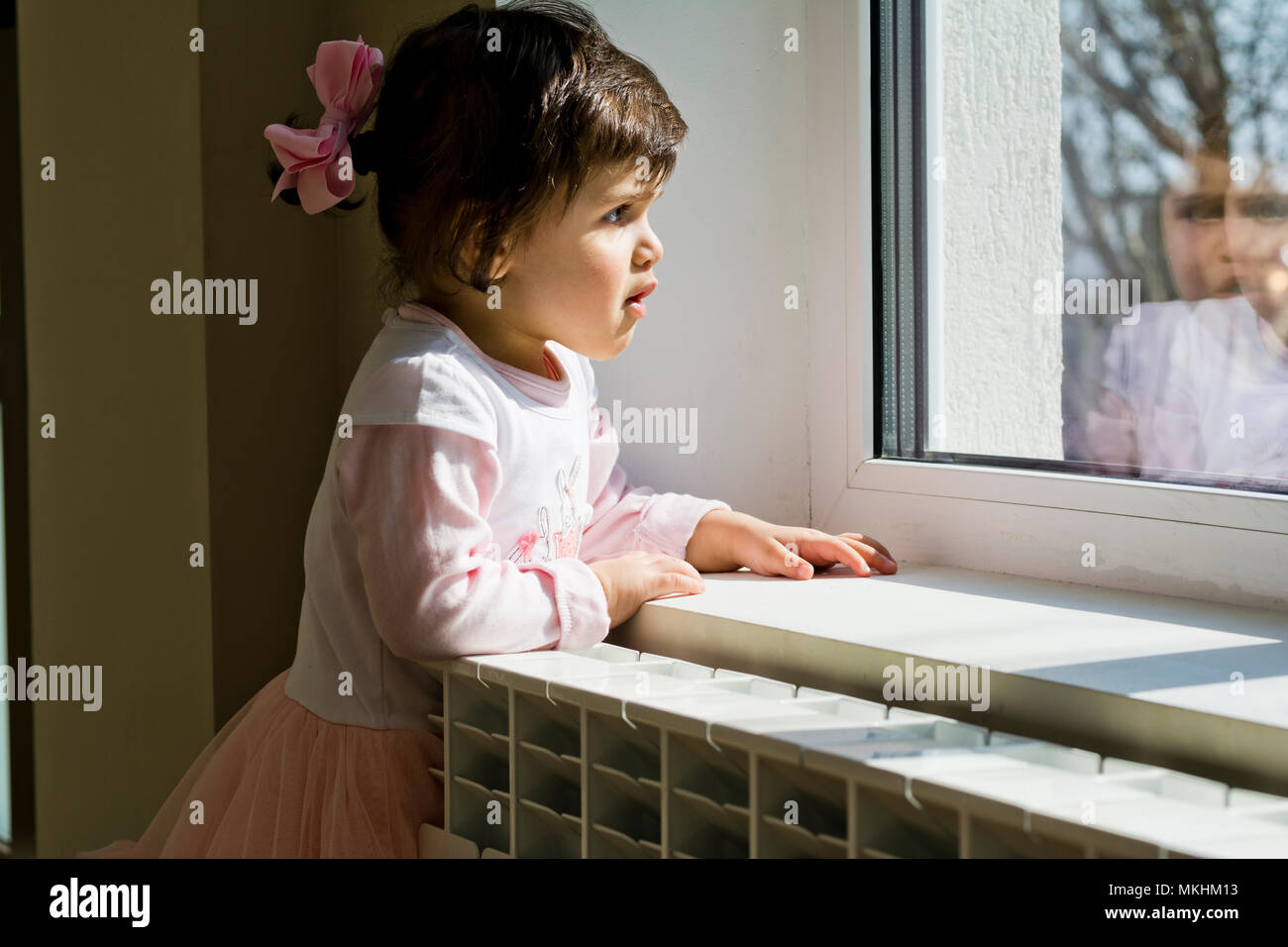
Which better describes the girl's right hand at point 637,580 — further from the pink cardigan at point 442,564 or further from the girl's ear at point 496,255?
the girl's ear at point 496,255

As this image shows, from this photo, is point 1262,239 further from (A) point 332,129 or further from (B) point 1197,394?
(A) point 332,129

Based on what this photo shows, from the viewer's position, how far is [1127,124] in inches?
39.9

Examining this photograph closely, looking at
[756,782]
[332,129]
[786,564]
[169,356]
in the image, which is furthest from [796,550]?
[169,356]

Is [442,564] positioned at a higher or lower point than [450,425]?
lower

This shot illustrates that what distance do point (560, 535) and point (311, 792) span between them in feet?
A: 0.96

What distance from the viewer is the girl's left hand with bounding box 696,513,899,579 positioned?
1.09 metres

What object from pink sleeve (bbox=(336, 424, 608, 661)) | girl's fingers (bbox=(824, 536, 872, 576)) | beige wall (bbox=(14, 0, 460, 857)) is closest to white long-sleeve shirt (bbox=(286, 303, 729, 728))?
pink sleeve (bbox=(336, 424, 608, 661))

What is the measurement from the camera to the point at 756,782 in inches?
28.0

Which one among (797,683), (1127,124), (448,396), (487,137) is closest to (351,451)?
(448,396)

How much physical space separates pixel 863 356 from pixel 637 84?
34 centimetres

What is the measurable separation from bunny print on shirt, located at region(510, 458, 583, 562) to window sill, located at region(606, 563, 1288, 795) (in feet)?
0.32

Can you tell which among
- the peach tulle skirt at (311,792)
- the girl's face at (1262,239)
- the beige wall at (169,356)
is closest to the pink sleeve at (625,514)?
the peach tulle skirt at (311,792)
